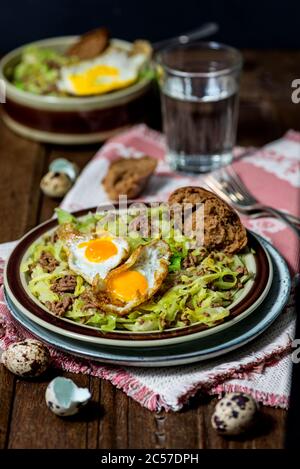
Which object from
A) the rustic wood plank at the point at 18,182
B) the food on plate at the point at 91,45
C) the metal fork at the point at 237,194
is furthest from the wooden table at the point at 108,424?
the food on plate at the point at 91,45

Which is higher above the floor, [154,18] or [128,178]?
[128,178]

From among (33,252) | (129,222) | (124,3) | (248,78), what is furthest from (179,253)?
(124,3)

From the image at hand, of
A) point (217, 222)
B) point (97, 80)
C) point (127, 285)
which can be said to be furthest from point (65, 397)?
point (97, 80)

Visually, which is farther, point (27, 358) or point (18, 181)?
point (18, 181)

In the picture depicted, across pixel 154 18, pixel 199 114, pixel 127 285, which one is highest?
pixel 127 285

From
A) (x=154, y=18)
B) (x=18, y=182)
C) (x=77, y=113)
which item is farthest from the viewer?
(x=154, y=18)

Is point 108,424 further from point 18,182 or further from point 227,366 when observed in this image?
point 18,182
